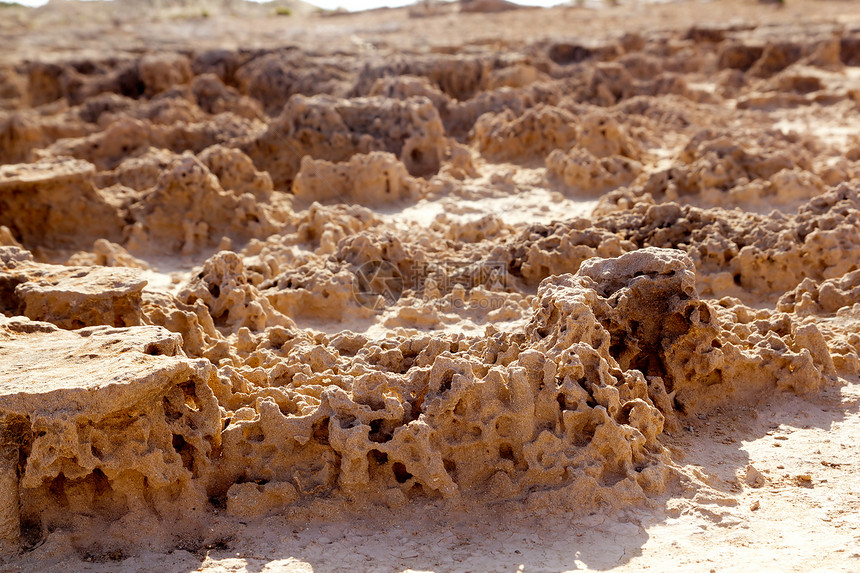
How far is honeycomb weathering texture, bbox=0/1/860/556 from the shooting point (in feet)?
11.7

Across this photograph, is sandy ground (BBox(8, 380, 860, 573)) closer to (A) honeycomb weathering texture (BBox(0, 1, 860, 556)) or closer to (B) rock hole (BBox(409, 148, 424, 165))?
(A) honeycomb weathering texture (BBox(0, 1, 860, 556))

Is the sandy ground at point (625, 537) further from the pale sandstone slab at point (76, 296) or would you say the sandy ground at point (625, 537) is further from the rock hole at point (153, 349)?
the pale sandstone slab at point (76, 296)

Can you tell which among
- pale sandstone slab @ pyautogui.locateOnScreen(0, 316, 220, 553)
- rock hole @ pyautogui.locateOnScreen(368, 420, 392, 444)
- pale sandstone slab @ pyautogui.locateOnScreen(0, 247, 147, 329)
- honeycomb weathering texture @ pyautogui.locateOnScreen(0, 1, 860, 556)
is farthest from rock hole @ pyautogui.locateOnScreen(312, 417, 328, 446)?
pale sandstone slab @ pyautogui.locateOnScreen(0, 247, 147, 329)

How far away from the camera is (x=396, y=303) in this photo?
19.6 feet

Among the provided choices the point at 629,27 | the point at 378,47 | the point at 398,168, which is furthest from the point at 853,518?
the point at 629,27

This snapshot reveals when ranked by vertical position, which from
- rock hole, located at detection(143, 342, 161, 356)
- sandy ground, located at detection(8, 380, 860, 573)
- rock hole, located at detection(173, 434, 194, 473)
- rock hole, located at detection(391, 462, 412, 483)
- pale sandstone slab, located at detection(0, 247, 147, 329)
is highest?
rock hole, located at detection(143, 342, 161, 356)

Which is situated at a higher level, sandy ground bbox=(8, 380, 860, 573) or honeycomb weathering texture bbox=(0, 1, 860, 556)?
honeycomb weathering texture bbox=(0, 1, 860, 556)

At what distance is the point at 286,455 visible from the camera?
12.4ft

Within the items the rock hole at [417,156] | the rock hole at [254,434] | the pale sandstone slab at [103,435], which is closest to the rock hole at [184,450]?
the pale sandstone slab at [103,435]

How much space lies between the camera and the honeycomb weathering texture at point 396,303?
140 inches

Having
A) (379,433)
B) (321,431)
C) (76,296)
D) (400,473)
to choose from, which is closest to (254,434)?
(321,431)

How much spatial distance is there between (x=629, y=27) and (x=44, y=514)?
60.8 ft

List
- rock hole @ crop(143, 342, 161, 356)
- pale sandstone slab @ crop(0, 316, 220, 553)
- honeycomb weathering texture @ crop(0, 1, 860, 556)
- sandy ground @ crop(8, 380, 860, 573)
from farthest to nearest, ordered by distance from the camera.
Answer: rock hole @ crop(143, 342, 161, 356) → honeycomb weathering texture @ crop(0, 1, 860, 556) → pale sandstone slab @ crop(0, 316, 220, 553) → sandy ground @ crop(8, 380, 860, 573)

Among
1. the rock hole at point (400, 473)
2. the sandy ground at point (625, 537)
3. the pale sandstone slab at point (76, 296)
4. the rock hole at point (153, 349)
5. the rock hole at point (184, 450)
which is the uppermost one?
the rock hole at point (153, 349)
